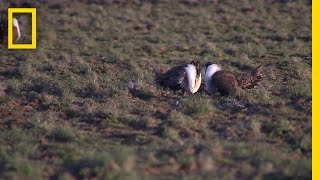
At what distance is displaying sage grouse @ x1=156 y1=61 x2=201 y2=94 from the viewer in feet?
33.2

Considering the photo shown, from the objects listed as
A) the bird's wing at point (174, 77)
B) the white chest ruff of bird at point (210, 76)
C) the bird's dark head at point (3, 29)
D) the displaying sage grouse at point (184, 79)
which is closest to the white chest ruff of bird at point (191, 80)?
the displaying sage grouse at point (184, 79)

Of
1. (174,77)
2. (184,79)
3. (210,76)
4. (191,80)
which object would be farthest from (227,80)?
(174,77)

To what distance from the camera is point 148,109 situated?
30.9ft

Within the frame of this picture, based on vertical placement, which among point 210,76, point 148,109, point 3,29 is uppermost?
point 3,29

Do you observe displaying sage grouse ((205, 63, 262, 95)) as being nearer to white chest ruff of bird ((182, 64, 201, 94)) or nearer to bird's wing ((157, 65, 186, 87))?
white chest ruff of bird ((182, 64, 201, 94))

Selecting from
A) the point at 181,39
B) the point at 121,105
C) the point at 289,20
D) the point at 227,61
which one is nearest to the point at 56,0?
the point at 181,39

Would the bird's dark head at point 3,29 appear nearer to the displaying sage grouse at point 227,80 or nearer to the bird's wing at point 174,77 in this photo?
the bird's wing at point 174,77

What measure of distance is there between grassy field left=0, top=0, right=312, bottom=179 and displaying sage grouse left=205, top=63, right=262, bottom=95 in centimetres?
19

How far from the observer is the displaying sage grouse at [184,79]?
398 inches

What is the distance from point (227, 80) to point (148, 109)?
1812 mm

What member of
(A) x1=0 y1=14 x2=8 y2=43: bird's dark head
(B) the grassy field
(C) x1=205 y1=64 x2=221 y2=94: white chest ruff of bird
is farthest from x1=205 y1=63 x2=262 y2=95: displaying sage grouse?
(A) x1=0 y1=14 x2=8 y2=43: bird's dark head

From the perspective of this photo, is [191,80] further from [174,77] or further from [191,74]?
[174,77]

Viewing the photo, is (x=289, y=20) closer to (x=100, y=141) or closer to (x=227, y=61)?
(x=227, y=61)

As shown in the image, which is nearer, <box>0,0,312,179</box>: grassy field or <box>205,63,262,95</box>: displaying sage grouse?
<box>0,0,312,179</box>: grassy field
